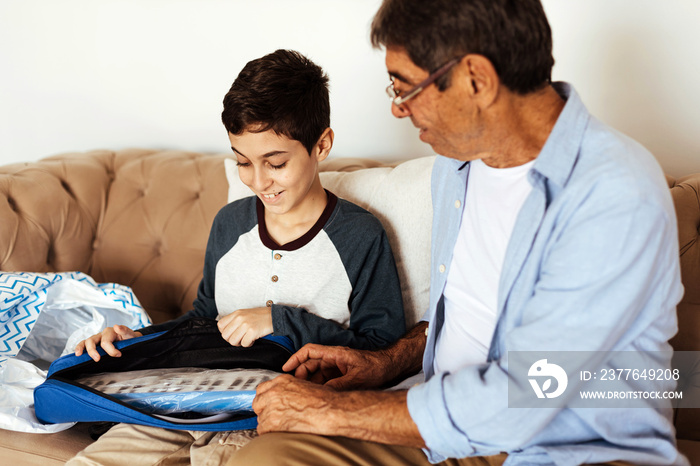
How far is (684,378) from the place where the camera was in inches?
61.1

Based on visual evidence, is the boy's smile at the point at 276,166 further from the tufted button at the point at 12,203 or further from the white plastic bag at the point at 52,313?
the tufted button at the point at 12,203

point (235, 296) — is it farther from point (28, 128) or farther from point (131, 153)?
point (28, 128)

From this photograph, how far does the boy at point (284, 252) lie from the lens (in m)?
1.50

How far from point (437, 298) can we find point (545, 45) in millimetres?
643

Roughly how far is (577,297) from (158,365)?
114 cm

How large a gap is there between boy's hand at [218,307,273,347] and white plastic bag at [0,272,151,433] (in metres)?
0.52

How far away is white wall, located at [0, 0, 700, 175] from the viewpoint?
6.31ft

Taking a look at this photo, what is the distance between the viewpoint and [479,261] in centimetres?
134

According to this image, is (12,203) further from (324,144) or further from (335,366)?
(335,366)

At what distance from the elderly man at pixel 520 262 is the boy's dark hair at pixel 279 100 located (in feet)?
1.27

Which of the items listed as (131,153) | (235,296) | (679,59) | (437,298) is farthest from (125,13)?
(679,59)

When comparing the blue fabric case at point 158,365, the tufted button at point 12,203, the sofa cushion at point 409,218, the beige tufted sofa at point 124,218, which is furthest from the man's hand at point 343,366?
the tufted button at point 12,203

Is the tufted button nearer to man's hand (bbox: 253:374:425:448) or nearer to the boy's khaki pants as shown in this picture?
the boy's khaki pants

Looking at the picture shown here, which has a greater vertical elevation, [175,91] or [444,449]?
[175,91]
